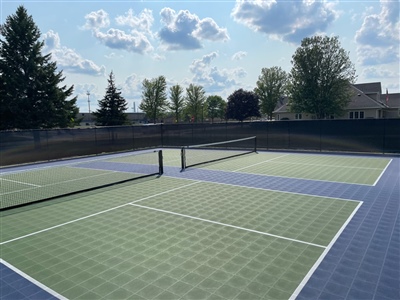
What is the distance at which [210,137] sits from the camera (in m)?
24.6

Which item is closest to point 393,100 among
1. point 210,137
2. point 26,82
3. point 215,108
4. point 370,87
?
point 370,87

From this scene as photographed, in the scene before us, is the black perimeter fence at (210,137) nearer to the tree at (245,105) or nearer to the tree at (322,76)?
the tree at (322,76)

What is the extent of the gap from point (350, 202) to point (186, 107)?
56.7m

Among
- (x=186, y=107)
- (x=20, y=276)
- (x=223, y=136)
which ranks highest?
(x=186, y=107)

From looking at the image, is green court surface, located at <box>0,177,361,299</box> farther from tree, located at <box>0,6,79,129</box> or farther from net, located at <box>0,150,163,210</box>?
tree, located at <box>0,6,79,129</box>

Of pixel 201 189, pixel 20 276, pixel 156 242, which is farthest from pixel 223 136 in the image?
pixel 20 276

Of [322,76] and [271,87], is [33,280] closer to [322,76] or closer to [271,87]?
[322,76]

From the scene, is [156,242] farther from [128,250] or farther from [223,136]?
[223,136]

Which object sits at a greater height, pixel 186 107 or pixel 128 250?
pixel 186 107

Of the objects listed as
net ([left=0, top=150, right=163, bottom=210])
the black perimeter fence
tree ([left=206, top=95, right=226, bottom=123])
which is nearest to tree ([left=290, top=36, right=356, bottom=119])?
the black perimeter fence

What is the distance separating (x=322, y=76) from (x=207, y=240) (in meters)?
36.5

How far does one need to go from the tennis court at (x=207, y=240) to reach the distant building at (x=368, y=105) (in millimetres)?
34176

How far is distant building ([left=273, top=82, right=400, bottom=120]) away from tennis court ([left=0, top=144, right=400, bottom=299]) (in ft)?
112

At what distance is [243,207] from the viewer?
7945mm
